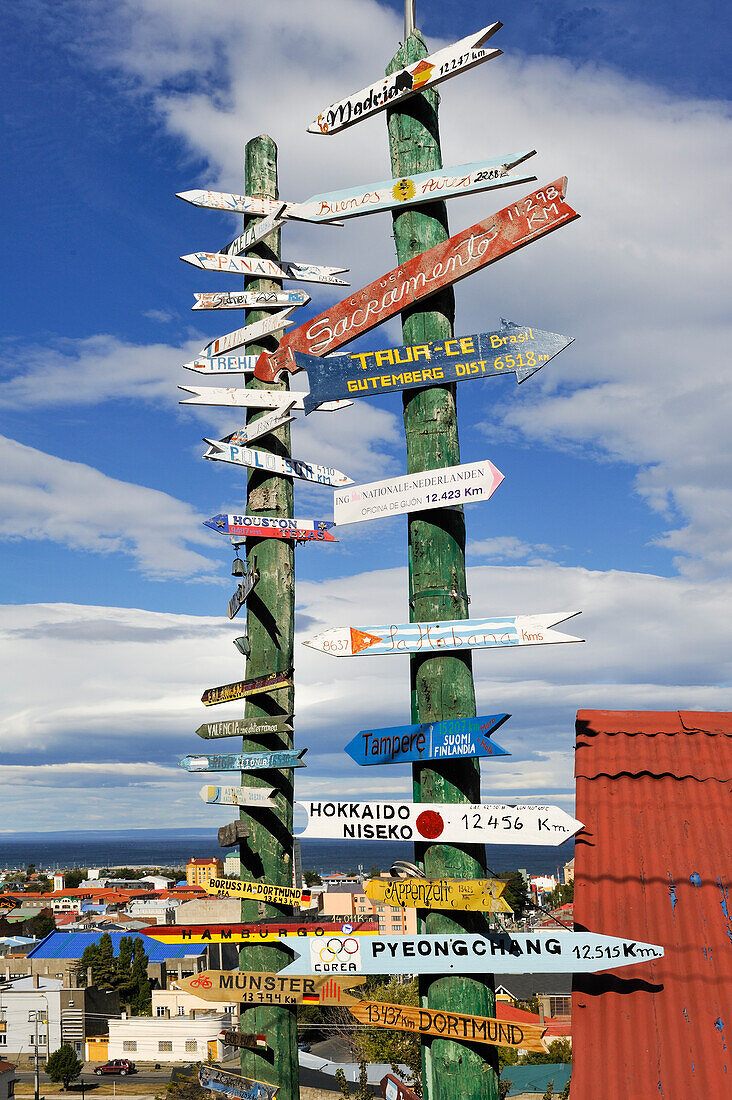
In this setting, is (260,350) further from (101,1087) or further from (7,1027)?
(7,1027)

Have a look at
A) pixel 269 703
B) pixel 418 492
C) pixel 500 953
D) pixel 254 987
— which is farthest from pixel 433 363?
pixel 254 987

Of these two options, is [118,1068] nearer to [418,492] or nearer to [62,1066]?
[62,1066]

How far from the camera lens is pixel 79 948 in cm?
6241

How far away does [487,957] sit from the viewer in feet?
17.8

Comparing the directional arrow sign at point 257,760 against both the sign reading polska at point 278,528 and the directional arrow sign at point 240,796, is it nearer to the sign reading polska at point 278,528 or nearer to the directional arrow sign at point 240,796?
the directional arrow sign at point 240,796

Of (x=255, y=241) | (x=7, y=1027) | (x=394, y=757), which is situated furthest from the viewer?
(x=7, y=1027)

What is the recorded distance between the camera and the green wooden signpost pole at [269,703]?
29.0 feet

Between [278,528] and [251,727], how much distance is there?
198 cm

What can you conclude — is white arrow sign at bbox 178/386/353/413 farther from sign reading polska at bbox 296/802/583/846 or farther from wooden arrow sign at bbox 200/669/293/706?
sign reading polska at bbox 296/802/583/846

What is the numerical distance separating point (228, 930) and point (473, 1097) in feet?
12.2

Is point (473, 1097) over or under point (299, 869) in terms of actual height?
under

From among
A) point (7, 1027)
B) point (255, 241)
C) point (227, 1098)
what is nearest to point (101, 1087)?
point (7, 1027)

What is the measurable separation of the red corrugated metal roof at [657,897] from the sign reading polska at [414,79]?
4.83 metres

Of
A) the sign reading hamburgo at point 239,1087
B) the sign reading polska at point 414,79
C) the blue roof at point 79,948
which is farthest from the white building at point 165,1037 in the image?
the sign reading polska at point 414,79
